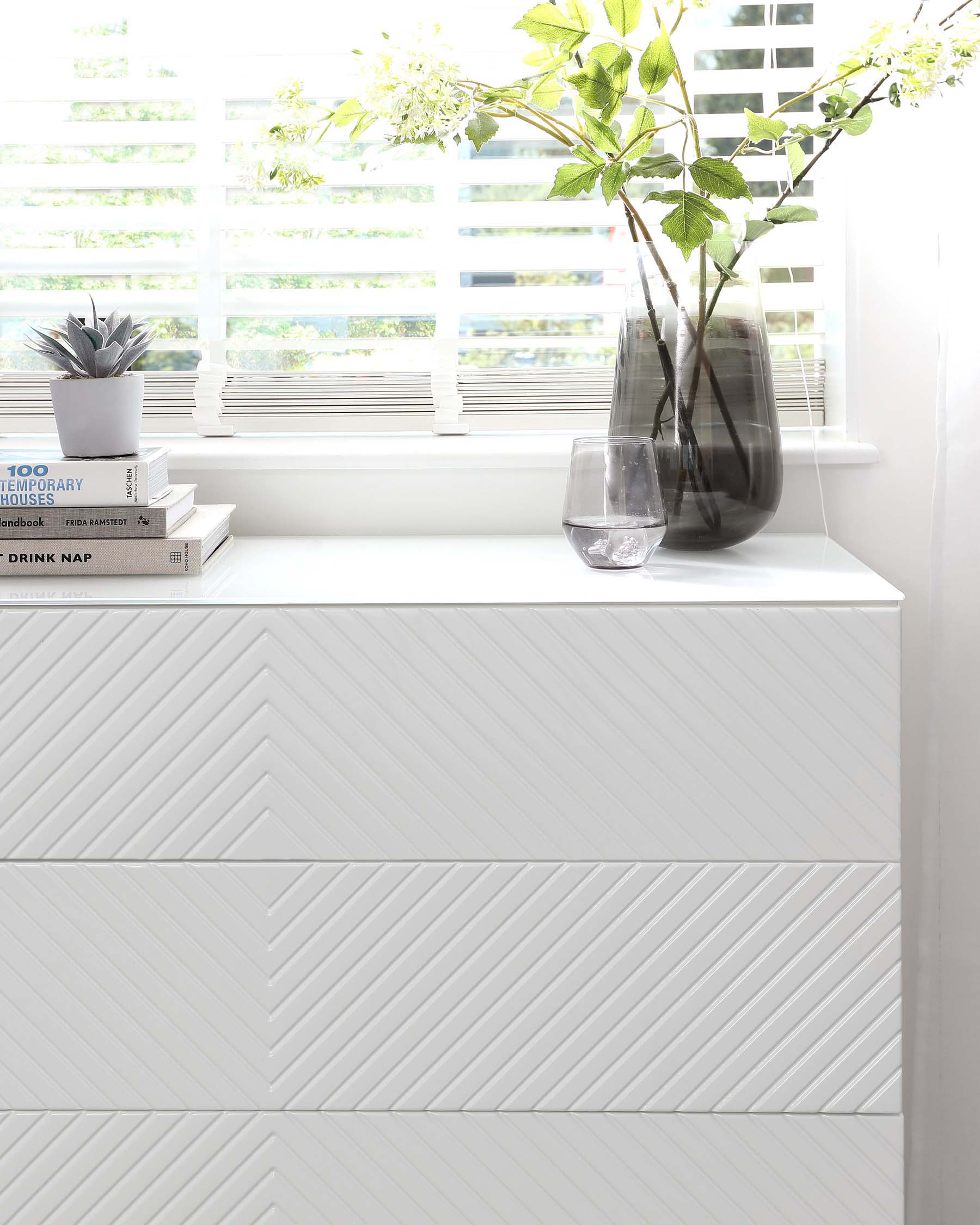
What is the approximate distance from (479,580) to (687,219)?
0.42m

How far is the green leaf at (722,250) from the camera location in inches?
46.1

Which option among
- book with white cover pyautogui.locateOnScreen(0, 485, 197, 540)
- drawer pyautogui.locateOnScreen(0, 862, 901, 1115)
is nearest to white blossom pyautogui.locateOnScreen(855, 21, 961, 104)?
drawer pyautogui.locateOnScreen(0, 862, 901, 1115)

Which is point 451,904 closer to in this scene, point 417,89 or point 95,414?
point 95,414

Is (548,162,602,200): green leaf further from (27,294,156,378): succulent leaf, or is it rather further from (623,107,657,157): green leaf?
(27,294,156,378): succulent leaf

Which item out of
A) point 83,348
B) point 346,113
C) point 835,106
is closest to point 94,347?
point 83,348

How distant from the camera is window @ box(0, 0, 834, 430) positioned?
56.2 inches

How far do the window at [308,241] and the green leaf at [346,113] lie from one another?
292mm

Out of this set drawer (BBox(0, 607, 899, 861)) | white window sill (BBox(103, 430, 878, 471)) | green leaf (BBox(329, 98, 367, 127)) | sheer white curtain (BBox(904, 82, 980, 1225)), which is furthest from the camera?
white window sill (BBox(103, 430, 878, 471))

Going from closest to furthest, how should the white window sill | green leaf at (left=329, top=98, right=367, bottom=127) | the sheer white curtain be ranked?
green leaf at (left=329, top=98, right=367, bottom=127), the sheer white curtain, the white window sill

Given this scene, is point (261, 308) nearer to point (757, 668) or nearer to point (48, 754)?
point (48, 754)

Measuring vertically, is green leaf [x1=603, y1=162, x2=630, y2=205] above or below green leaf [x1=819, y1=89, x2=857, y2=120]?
below

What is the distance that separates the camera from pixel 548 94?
1.17 metres

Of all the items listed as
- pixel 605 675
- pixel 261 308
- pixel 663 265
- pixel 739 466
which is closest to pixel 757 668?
pixel 605 675

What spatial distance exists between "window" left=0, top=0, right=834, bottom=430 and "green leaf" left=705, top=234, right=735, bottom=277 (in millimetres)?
267
